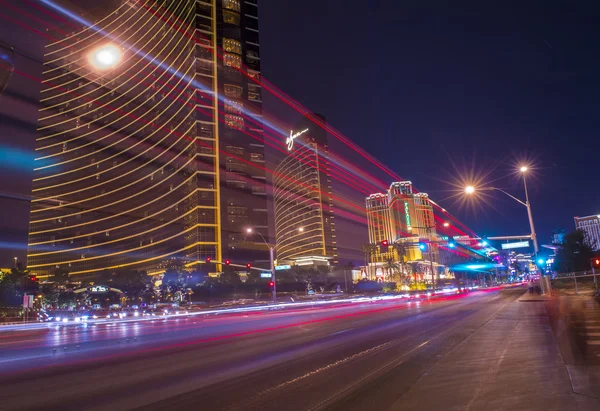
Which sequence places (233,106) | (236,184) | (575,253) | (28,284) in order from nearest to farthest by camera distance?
(28,284) < (575,253) < (236,184) < (233,106)

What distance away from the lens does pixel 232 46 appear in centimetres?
11819

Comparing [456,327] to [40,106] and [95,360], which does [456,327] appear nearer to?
[95,360]

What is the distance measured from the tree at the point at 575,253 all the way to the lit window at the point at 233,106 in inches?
3405

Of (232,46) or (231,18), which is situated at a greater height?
(231,18)

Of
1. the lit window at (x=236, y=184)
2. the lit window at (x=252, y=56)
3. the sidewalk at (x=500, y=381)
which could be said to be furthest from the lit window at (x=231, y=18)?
the sidewalk at (x=500, y=381)

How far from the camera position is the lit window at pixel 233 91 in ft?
378

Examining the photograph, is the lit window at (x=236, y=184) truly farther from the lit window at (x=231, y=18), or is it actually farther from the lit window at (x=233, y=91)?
the lit window at (x=231, y=18)

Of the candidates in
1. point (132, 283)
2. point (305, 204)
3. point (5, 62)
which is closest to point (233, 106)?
point (132, 283)

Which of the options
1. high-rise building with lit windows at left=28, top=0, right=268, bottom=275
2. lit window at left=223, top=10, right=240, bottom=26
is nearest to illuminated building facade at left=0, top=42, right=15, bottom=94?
high-rise building with lit windows at left=28, top=0, right=268, bottom=275

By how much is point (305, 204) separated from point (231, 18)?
8372 cm

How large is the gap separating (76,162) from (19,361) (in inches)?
5912

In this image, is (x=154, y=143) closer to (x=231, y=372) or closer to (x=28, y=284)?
(x=28, y=284)

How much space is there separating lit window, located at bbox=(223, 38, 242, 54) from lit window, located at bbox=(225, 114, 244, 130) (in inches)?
776

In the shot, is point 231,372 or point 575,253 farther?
point 575,253
